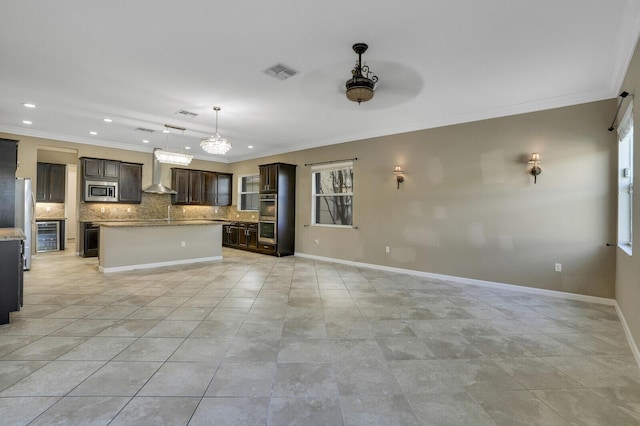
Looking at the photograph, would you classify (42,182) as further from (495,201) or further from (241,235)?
(495,201)

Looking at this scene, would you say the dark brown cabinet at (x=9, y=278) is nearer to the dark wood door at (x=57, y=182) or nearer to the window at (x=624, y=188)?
the window at (x=624, y=188)

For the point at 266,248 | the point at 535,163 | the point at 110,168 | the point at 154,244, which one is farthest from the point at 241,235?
the point at 535,163

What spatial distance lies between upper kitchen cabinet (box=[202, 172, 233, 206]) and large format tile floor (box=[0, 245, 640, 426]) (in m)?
5.06

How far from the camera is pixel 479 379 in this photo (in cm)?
212

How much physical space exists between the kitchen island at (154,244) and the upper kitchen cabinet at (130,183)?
4.98 ft

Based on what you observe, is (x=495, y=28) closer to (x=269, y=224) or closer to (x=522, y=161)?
(x=522, y=161)

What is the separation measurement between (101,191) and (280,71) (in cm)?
618

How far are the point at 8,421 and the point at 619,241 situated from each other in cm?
587

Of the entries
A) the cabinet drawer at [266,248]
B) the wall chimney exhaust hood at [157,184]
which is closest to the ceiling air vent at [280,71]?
the cabinet drawer at [266,248]

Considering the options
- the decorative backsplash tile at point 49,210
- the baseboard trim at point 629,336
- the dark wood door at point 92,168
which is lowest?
the baseboard trim at point 629,336

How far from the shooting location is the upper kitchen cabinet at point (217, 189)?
9.01 m

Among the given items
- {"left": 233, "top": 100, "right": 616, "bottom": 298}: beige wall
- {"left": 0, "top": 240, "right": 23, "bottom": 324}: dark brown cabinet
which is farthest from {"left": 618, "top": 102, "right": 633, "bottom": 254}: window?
{"left": 0, "top": 240, "right": 23, "bottom": 324}: dark brown cabinet

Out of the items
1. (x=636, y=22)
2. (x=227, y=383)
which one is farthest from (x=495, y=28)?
(x=227, y=383)

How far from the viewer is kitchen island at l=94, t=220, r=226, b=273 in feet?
17.8
